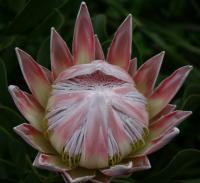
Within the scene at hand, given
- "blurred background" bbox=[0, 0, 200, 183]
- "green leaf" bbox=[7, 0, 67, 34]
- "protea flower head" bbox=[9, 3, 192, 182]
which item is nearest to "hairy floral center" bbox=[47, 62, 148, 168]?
"protea flower head" bbox=[9, 3, 192, 182]

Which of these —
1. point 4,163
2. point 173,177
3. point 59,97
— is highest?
point 59,97

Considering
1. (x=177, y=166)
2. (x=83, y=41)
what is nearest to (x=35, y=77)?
(x=83, y=41)

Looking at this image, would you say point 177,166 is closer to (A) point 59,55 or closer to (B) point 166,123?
(B) point 166,123

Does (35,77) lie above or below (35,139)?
above

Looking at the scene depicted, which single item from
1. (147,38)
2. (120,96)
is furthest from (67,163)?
(147,38)

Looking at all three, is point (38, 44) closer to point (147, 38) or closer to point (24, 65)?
point (147, 38)

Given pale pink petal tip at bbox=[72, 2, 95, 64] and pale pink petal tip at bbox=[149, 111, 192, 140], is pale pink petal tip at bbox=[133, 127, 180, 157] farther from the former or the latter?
pale pink petal tip at bbox=[72, 2, 95, 64]
